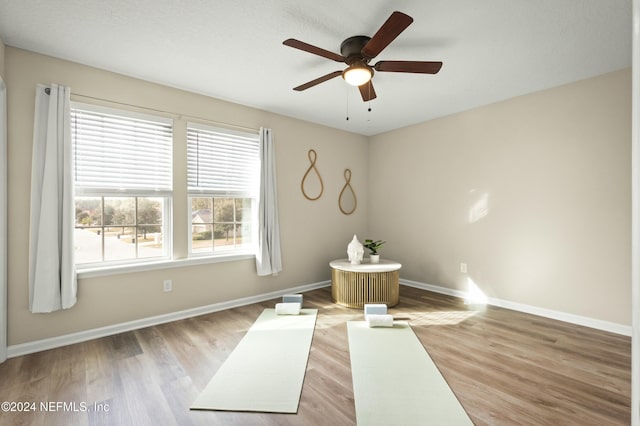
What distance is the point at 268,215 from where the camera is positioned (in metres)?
3.93

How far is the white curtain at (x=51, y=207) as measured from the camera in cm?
250

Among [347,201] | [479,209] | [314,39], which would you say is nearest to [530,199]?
[479,209]

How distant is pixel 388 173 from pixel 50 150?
4171 millimetres

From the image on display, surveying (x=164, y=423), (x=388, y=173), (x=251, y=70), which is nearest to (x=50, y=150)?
(x=251, y=70)

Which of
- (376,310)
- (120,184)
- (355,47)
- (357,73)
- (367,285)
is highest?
(355,47)

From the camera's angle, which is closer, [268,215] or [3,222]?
[3,222]

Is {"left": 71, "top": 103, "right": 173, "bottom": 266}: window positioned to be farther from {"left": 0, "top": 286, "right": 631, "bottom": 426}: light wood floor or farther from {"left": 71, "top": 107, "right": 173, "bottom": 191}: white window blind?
{"left": 0, "top": 286, "right": 631, "bottom": 426}: light wood floor

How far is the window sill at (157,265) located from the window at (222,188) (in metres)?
0.12

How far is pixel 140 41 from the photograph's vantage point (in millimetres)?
2400

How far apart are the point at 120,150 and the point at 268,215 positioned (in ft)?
5.61

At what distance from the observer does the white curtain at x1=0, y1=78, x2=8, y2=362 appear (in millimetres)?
2328

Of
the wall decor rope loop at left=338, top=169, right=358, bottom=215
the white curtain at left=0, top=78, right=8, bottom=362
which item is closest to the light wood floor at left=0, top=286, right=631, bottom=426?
the white curtain at left=0, top=78, right=8, bottom=362

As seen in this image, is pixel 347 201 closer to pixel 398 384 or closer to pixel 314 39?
pixel 314 39

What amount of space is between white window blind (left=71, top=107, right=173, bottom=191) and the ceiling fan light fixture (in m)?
2.02
